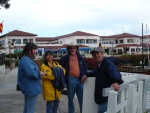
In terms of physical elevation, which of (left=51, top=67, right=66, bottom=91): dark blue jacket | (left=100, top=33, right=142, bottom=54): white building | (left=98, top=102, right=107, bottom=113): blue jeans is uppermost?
(left=100, top=33, right=142, bottom=54): white building

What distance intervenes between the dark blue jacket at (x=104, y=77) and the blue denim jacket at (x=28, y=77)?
1185 mm

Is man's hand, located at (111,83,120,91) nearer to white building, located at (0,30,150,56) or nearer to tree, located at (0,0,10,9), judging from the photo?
tree, located at (0,0,10,9)

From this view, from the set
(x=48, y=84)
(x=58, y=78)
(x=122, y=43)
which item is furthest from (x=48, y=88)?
(x=122, y=43)

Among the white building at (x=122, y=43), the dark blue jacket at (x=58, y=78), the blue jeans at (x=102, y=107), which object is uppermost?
the white building at (x=122, y=43)

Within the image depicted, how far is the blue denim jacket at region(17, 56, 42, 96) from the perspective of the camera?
508 centimetres

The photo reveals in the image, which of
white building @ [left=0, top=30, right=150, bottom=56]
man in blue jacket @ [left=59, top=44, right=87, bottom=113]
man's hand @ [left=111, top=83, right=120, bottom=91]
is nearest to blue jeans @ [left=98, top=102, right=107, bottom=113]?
man's hand @ [left=111, top=83, right=120, bottom=91]

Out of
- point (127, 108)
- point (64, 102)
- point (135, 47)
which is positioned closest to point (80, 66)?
point (127, 108)

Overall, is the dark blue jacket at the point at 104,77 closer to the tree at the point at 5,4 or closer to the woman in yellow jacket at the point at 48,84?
the woman in yellow jacket at the point at 48,84

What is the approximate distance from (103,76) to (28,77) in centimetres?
141

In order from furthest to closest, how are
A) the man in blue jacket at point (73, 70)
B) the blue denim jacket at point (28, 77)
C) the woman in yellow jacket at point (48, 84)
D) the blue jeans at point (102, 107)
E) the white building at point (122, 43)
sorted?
1. the white building at point (122, 43)
2. the man in blue jacket at point (73, 70)
3. the woman in yellow jacket at point (48, 84)
4. the blue denim jacket at point (28, 77)
5. the blue jeans at point (102, 107)

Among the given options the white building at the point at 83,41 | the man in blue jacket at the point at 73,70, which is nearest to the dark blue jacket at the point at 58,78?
the man in blue jacket at the point at 73,70

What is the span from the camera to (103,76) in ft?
14.5

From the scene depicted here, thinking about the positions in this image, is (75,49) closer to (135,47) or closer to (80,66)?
(80,66)

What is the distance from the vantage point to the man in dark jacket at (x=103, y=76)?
4.30m
